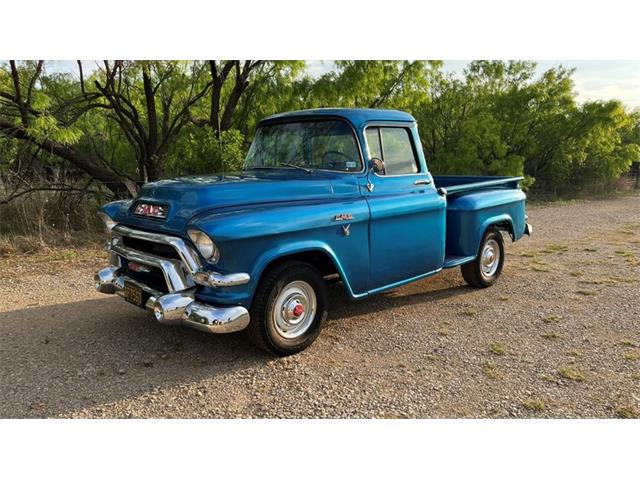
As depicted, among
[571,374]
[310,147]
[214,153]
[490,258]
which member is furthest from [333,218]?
[214,153]

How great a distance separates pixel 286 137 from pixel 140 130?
750 cm

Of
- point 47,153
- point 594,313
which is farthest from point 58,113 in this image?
point 594,313

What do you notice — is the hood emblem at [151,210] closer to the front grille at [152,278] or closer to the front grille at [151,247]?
the front grille at [151,247]

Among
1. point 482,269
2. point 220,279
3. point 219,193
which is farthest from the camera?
point 482,269

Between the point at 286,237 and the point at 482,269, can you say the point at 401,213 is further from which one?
the point at 482,269

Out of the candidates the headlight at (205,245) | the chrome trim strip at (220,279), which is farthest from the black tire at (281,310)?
the headlight at (205,245)

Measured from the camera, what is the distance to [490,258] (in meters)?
6.14

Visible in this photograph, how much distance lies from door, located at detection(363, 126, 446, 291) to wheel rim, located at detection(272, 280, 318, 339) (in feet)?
2.19

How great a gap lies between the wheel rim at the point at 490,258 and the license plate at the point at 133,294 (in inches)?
155

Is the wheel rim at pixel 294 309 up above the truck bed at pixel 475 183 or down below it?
below

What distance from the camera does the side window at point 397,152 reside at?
185 inches

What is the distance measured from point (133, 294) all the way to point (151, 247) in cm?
41

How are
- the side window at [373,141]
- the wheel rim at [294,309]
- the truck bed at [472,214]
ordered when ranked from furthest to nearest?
the truck bed at [472,214] < the side window at [373,141] < the wheel rim at [294,309]

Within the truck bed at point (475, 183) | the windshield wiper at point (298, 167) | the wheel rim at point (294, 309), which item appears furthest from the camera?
the truck bed at point (475, 183)
